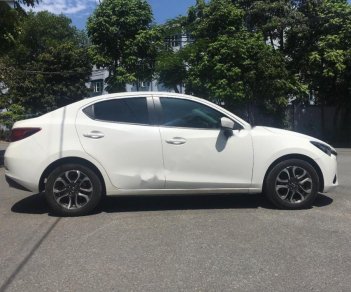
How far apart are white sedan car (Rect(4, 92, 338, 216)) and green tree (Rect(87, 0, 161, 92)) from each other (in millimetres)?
25447

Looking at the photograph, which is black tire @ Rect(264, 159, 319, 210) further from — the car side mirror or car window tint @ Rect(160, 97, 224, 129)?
car window tint @ Rect(160, 97, 224, 129)

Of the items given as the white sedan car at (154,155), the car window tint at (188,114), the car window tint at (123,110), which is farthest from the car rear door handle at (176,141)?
the car window tint at (123,110)

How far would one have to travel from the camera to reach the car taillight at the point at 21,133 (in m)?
6.88

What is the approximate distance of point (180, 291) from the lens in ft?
13.9

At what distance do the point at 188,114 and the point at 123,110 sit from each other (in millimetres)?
898

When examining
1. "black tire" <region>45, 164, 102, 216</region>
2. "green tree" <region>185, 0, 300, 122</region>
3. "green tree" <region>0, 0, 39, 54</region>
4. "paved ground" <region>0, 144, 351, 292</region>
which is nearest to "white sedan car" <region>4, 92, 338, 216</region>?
"black tire" <region>45, 164, 102, 216</region>

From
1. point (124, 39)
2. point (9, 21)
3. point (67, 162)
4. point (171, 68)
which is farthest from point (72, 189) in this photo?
point (124, 39)

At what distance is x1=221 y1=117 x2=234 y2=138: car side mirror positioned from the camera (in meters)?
6.84

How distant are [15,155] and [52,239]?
1.64m

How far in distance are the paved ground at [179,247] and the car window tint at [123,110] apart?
1.29 metres

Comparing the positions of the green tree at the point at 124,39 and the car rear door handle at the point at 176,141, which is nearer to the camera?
the car rear door handle at the point at 176,141

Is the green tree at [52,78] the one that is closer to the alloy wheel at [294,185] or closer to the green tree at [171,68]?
the green tree at [171,68]

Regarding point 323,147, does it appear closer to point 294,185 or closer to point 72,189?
point 294,185

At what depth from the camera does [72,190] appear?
6.81 meters
